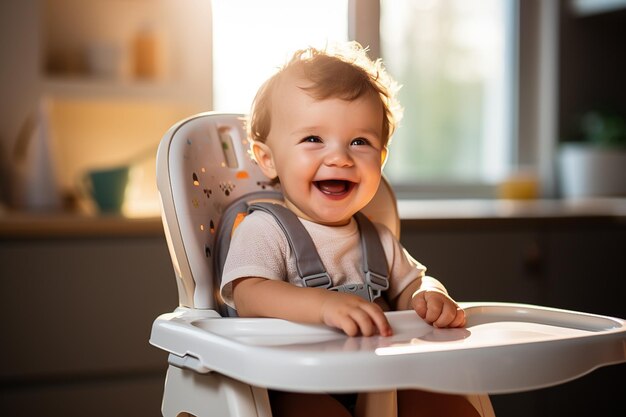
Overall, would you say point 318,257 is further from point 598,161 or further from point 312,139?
point 598,161

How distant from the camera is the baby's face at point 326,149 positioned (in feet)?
3.47

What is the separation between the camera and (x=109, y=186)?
2221mm

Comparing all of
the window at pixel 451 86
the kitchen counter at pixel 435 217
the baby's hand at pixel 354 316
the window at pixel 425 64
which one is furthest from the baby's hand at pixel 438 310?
the window at pixel 451 86

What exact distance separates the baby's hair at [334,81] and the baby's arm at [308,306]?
9.2 inches

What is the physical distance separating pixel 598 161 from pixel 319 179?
209 centimetres

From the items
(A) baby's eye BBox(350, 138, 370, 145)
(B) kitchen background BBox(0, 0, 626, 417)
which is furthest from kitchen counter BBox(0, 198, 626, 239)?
(A) baby's eye BBox(350, 138, 370, 145)

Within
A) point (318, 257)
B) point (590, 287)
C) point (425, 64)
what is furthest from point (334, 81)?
point (425, 64)

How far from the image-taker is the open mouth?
3.59ft

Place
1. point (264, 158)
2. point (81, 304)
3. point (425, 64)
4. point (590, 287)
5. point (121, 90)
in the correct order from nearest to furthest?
point (264, 158), point (81, 304), point (121, 90), point (590, 287), point (425, 64)

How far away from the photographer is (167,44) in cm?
248

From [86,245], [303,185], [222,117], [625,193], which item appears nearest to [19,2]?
[86,245]

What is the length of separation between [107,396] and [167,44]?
1.04 meters

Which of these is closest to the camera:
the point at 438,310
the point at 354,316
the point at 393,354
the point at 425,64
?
the point at 393,354

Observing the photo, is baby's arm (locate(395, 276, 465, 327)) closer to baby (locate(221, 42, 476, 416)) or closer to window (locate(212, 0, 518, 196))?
baby (locate(221, 42, 476, 416))
